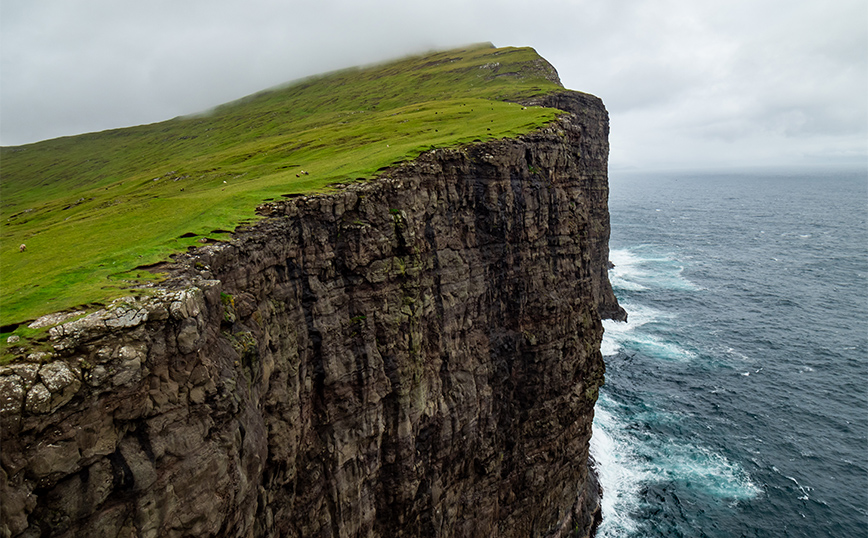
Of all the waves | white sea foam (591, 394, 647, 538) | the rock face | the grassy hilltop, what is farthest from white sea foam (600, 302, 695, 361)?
the grassy hilltop

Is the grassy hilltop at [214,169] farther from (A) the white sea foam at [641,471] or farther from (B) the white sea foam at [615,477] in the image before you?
(A) the white sea foam at [641,471]

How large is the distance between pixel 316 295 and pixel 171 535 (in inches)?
546

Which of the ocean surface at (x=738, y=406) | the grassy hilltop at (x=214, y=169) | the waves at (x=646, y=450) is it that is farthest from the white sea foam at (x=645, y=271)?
the grassy hilltop at (x=214, y=169)

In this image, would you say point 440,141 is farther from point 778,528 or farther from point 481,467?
point 778,528

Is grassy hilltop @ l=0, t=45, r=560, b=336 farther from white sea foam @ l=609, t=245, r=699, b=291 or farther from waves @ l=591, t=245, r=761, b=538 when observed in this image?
white sea foam @ l=609, t=245, r=699, b=291

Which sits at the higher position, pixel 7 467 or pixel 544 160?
pixel 544 160

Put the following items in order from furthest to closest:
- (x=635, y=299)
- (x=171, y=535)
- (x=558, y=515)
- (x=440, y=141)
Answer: (x=635, y=299) < (x=558, y=515) < (x=440, y=141) < (x=171, y=535)

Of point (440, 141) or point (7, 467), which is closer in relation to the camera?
point (7, 467)

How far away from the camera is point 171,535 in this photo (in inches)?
630

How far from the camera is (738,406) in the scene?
6744cm

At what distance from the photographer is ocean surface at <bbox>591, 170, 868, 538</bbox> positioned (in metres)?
50.9

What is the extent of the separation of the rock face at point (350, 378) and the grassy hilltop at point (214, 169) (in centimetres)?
276

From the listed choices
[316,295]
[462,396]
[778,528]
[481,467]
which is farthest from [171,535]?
[778,528]

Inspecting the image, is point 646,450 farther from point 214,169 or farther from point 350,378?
point 214,169
